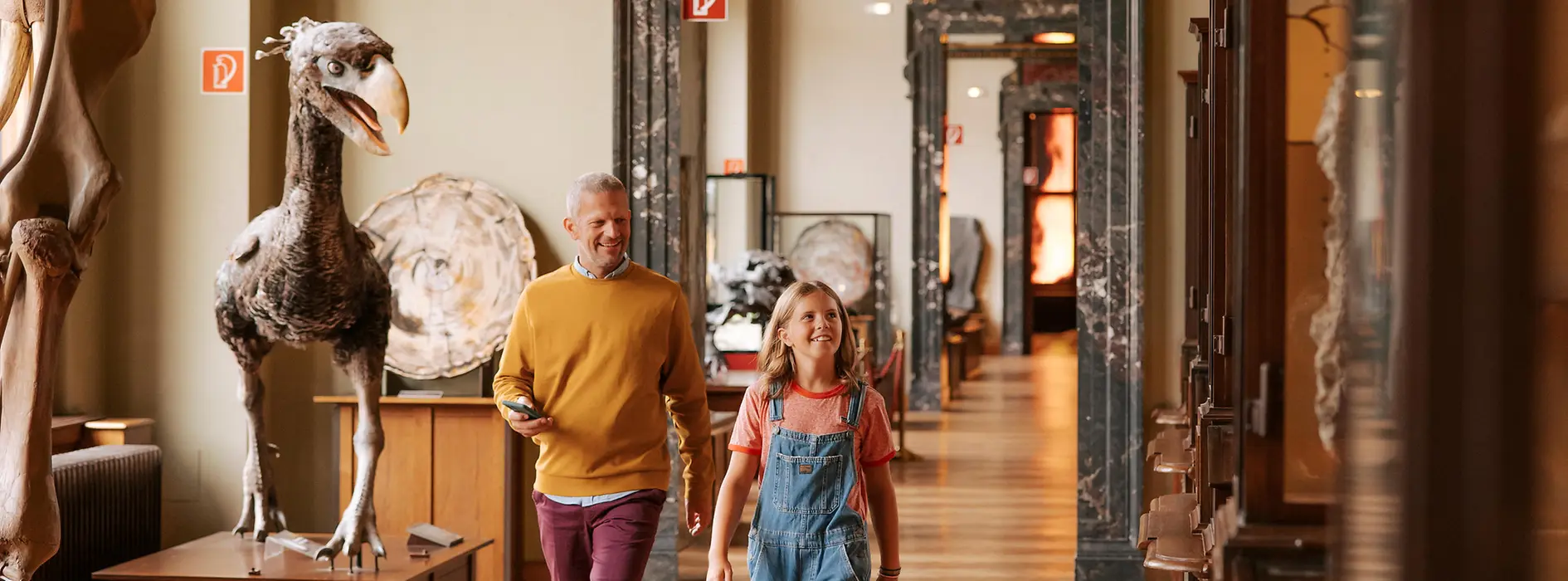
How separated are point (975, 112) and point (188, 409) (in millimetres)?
16286

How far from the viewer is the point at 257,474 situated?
4.33 meters

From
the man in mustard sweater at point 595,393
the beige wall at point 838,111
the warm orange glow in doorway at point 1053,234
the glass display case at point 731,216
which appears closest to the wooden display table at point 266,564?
the man in mustard sweater at point 595,393

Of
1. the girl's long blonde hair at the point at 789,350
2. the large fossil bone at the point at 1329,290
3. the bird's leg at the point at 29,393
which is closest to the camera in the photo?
the large fossil bone at the point at 1329,290

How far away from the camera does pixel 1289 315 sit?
206cm

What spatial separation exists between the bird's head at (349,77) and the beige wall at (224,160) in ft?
6.66

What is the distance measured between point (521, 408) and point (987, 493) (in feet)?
19.0

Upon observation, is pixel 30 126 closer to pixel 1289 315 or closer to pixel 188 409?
pixel 1289 315

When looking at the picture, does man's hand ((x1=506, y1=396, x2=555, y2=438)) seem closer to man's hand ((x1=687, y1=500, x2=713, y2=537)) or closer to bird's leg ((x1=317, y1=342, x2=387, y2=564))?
man's hand ((x1=687, y1=500, x2=713, y2=537))

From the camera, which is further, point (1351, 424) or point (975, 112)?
point (975, 112)

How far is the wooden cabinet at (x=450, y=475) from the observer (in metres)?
5.41

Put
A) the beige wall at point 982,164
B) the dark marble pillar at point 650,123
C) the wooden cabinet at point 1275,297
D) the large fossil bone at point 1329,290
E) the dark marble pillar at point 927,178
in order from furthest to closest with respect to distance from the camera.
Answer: the beige wall at point 982,164, the dark marble pillar at point 927,178, the dark marble pillar at point 650,123, the wooden cabinet at point 1275,297, the large fossil bone at point 1329,290

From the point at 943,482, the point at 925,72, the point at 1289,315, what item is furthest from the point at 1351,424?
the point at 925,72

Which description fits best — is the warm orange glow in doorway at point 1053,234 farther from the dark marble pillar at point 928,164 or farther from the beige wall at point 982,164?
the dark marble pillar at point 928,164

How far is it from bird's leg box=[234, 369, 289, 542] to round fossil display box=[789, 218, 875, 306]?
7.81 m
